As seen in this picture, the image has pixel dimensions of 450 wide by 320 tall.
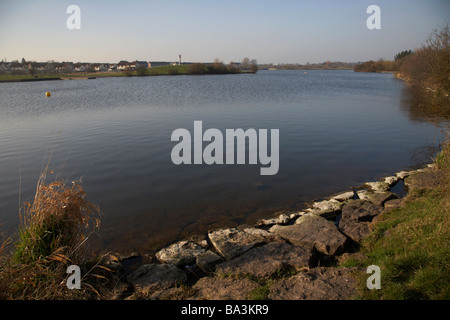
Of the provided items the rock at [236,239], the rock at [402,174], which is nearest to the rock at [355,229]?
the rock at [236,239]

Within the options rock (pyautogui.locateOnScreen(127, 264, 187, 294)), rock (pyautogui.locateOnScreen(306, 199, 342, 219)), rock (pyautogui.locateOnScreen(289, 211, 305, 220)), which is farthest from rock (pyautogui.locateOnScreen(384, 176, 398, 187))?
rock (pyautogui.locateOnScreen(127, 264, 187, 294))

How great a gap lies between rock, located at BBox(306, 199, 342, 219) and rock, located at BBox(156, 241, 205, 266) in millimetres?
3259

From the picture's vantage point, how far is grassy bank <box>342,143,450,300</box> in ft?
12.4

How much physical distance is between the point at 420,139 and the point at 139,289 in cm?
1604

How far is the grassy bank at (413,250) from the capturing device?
3766 mm

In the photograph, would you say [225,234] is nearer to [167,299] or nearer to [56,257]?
[167,299]

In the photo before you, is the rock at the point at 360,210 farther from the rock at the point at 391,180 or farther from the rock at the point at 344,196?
the rock at the point at 391,180

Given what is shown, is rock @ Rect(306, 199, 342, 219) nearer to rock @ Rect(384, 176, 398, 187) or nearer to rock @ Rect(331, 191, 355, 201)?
rock @ Rect(331, 191, 355, 201)

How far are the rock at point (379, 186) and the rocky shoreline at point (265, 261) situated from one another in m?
1.13

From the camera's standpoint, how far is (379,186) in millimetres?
9344

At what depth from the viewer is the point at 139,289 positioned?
489 centimetres

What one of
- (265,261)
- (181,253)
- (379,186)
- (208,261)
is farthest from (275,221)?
(379,186)
